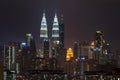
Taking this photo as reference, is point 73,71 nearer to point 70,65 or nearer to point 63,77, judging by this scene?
point 70,65

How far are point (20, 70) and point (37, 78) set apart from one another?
729cm

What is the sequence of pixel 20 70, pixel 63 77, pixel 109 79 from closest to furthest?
1. pixel 109 79
2. pixel 63 77
3. pixel 20 70

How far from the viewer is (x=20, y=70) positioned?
41.8 meters

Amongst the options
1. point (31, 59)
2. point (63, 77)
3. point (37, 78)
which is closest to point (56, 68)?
point (31, 59)

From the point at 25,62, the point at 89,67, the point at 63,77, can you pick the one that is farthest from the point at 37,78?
the point at 89,67

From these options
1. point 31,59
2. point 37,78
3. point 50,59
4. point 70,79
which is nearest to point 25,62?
point 31,59

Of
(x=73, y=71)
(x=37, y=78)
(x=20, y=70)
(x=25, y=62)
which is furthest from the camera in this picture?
(x=73, y=71)

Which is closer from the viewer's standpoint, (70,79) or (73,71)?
(70,79)

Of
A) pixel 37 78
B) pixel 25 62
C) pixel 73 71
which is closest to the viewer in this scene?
pixel 37 78

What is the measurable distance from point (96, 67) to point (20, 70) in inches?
367

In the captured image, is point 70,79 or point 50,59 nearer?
point 70,79

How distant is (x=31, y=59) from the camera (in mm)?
46500

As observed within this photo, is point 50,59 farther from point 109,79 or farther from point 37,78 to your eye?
point 109,79

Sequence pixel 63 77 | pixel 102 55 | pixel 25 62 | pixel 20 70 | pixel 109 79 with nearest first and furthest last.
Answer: pixel 109 79, pixel 63 77, pixel 20 70, pixel 25 62, pixel 102 55
